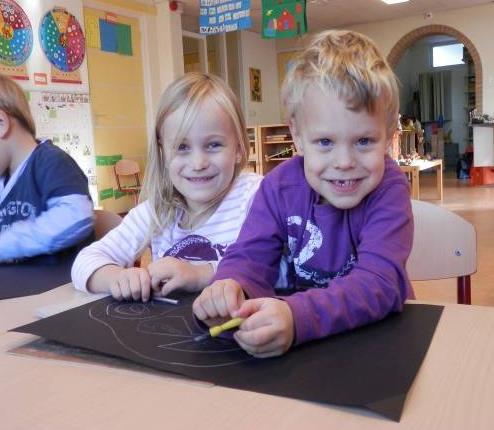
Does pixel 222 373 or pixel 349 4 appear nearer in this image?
pixel 222 373

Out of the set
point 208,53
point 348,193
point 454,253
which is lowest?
point 454,253

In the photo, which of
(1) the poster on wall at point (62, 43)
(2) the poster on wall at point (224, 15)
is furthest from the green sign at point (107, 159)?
(2) the poster on wall at point (224, 15)

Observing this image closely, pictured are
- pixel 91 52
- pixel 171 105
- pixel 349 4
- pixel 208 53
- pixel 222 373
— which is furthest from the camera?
pixel 208 53

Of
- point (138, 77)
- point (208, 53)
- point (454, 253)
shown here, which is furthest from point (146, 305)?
point (208, 53)

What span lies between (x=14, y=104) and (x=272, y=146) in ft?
18.7

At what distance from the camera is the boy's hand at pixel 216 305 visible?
0.63 m

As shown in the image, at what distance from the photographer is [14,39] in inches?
177

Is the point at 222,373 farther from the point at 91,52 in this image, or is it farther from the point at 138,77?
the point at 138,77

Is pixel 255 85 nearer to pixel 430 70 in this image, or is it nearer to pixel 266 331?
pixel 430 70

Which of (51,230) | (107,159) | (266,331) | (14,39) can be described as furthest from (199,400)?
(107,159)

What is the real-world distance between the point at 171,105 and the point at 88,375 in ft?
2.02

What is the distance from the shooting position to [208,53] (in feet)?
25.6

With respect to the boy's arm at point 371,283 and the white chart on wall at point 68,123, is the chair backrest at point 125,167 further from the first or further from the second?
the boy's arm at point 371,283

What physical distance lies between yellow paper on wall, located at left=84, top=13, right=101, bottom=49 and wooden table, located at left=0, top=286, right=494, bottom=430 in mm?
5225
